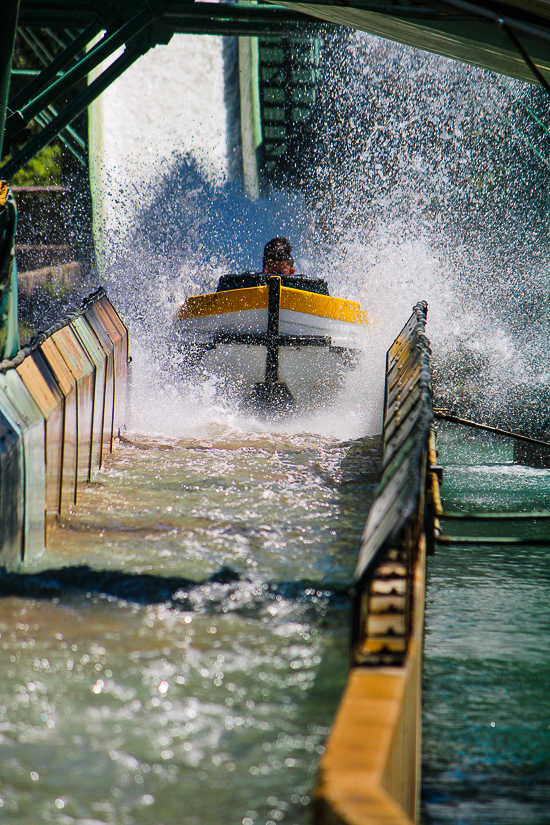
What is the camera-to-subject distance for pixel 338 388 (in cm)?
1020

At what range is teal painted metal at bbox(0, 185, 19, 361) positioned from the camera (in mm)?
4967

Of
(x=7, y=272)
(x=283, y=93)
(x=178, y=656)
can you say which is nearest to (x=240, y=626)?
(x=178, y=656)

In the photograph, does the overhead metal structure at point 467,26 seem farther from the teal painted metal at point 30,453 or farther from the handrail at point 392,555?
the teal painted metal at point 30,453

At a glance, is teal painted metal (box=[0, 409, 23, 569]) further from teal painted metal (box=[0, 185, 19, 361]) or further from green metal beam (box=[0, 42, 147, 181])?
green metal beam (box=[0, 42, 147, 181])

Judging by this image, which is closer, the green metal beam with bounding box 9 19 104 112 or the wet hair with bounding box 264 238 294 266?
the green metal beam with bounding box 9 19 104 112

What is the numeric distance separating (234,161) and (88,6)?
364 inches

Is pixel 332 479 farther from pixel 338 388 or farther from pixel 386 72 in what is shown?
pixel 386 72

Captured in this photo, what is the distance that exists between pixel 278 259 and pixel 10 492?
8.74 metres

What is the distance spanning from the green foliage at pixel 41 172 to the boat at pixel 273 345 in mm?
10061

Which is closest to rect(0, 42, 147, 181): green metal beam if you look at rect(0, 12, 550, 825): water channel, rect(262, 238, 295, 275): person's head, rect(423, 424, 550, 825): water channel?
rect(0, 12, 550, 825): water channel

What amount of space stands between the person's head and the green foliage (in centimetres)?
884

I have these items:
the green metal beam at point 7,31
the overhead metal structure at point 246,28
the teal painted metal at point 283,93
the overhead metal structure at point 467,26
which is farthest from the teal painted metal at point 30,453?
the teal painted metal at point 283,93

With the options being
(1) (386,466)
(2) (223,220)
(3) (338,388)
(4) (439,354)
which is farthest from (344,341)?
(2) (223,220)

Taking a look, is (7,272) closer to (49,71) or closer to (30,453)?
(30,453)
